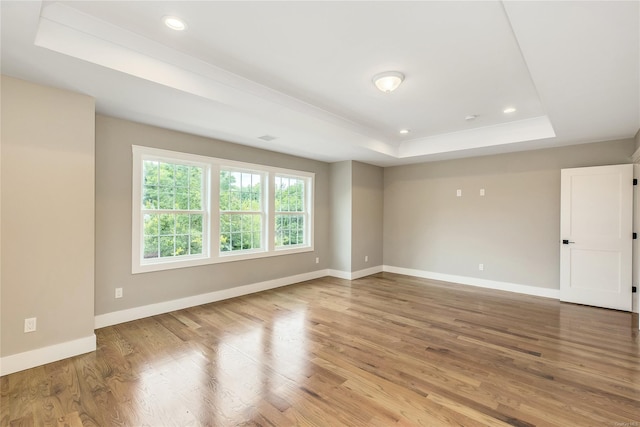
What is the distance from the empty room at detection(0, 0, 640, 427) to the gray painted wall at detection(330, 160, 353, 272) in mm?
585

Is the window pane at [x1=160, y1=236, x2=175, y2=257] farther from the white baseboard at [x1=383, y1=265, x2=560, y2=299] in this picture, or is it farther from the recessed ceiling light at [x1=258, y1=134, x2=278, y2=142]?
the white baseboard at [x1=383, y1=265, x2=560, y2=299]

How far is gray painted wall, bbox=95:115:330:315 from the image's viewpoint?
3.41m

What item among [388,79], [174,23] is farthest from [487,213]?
[174,23]

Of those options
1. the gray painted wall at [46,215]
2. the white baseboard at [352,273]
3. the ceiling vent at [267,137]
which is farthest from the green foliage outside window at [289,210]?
the gray painted wall at [46,215]

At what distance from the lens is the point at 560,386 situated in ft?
7.50

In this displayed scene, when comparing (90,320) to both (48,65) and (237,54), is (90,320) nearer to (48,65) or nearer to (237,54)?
(48,65)

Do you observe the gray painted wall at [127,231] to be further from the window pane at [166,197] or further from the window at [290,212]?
the window at [290,212]

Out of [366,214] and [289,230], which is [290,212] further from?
[366,214]

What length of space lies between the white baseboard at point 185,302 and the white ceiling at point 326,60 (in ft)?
7.68

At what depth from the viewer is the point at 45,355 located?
8.47 ft

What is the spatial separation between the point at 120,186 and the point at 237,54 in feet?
7.29

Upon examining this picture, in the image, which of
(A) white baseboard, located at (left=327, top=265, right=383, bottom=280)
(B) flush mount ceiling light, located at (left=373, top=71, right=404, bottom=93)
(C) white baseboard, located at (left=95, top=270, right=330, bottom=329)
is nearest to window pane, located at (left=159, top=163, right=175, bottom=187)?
(C) white baseboard, located at (left=95, top=270, right=330, bottom=329)

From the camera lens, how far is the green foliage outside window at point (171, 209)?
3.85 meters

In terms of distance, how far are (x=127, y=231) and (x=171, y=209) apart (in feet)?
1.97
